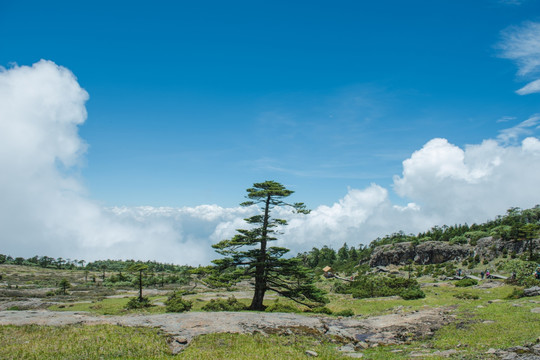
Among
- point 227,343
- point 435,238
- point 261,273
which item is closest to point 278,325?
point 227,343

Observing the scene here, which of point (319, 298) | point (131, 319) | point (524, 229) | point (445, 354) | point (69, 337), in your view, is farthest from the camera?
point (524, 229)

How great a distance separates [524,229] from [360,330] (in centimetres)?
7430

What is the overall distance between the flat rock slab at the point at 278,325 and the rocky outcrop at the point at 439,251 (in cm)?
7170

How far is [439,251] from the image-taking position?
96.1 meters

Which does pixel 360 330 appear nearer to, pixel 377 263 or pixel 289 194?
pixel 289 194

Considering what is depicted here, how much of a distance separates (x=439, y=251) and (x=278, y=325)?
94.5 meters

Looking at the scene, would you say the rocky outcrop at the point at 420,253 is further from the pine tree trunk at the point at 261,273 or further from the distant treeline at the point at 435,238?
the pine tree trunk at the point at 261,273

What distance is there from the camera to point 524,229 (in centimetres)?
7088

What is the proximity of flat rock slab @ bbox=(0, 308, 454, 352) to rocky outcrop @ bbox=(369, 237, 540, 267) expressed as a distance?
71699 mm

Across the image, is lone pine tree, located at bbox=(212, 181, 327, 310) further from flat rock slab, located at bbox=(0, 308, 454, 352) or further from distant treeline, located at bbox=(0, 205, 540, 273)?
distant treeline, located at bbox=(0, 205, 540, 273)

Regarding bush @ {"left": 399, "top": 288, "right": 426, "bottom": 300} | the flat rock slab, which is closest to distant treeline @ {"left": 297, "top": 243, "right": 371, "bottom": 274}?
bush @ {"left": 399, "top": 288, "right": 426, "bottom": 300}

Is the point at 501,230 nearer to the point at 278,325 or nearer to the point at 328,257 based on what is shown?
the point at 328,257

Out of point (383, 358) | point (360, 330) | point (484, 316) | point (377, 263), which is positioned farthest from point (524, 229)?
point (383, 358)

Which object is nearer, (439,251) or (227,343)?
(227,343)
